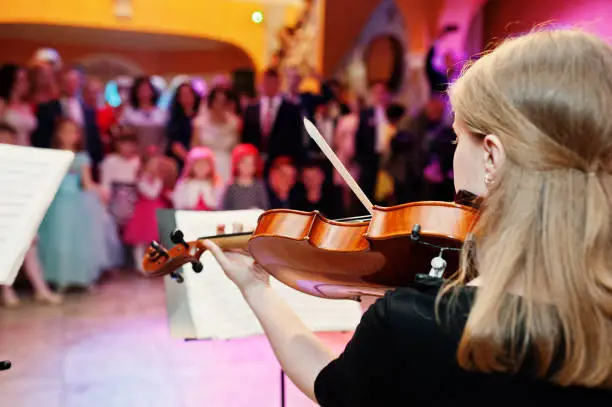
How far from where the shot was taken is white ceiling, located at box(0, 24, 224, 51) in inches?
377

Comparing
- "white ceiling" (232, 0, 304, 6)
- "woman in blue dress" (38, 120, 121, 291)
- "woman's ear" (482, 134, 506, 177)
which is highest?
"white ceiling" (232, 0, 304, 6)

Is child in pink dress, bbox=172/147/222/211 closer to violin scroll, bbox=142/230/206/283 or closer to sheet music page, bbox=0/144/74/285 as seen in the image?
violin scroll, bbox=142/230/206/283

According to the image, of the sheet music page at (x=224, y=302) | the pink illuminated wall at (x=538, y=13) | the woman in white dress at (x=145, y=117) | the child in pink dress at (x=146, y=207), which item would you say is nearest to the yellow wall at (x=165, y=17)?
the woman in white dress at (x=145, y=117)

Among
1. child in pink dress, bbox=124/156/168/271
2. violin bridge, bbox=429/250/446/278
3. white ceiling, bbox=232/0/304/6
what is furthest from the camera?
white ceiling, bbox=232/0/304/6

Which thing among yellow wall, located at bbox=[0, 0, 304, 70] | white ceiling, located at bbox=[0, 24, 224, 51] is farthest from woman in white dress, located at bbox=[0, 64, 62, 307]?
white ceiling, located at bbox=[0, 24, 224, 51]

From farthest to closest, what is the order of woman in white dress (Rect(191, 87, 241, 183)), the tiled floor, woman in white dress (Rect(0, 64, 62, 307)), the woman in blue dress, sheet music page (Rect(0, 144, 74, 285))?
woman in white dress (Rect(191, 87, 241, 183))
the woman in blue dress
woman in white dress (Rect(0, 64, 62, 307))
the tiled floor
sheet music page (Rect(0, 144, 74, 285))

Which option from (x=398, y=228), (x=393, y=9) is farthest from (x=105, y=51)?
(x=398, y=228)

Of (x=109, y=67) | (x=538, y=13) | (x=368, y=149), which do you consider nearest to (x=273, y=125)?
(x=368, y=149)

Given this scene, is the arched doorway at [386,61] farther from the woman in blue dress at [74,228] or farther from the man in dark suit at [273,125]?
the woman in blue dress at [74,228]

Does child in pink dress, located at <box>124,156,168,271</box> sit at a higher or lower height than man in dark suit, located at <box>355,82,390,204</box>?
lower

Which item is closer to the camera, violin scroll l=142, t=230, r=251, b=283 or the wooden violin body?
the wooden violin body

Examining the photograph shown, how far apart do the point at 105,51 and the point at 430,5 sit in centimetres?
717

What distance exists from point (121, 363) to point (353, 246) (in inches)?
74.0

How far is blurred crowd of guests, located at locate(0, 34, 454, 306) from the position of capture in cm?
384
